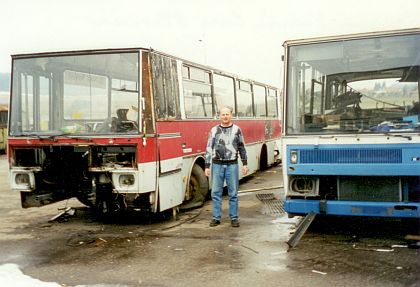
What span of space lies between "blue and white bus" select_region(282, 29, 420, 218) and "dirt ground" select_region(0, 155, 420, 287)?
0.63 meters

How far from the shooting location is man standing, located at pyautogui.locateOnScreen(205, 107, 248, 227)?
8.37 metres

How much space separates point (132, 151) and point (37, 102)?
2.04m

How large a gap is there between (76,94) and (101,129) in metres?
0.87

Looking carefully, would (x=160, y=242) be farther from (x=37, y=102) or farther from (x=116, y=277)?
(x=37, y=102)

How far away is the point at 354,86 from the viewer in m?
7.11

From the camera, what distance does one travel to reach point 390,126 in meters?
6.80

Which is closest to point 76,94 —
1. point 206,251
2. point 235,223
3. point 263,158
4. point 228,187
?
point 228,187

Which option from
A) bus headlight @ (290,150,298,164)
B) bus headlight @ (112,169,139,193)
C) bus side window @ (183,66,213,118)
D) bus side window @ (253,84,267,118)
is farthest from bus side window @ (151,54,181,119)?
bus side window @ (253,84,267,118)

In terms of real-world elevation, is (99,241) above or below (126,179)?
below

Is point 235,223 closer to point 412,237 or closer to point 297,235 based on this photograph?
point 297,235

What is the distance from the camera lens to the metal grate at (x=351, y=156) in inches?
261

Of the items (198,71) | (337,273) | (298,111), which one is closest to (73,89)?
(198,71)

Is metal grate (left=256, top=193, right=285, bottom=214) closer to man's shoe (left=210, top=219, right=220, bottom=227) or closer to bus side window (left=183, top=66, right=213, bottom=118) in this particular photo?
man's shoe (left=210, top=219, right=220, bottom=227)

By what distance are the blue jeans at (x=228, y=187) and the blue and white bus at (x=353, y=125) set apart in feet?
4.19
